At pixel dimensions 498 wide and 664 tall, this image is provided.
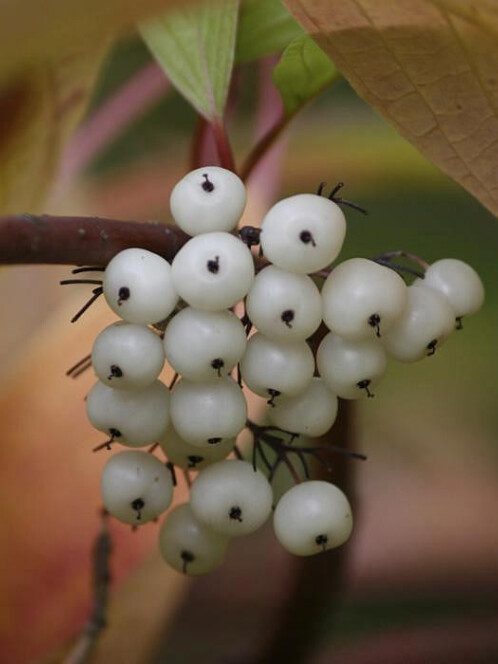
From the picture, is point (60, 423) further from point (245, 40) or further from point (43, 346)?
point (245, 40)

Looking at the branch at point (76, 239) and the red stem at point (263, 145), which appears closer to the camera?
the branch at point (76, 239)

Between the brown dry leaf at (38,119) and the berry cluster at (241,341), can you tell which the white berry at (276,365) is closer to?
the berry cluster at (241,341)

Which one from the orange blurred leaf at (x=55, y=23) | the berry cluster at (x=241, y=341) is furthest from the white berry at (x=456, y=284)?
the orange blurred leaf at (x=55, y=23)

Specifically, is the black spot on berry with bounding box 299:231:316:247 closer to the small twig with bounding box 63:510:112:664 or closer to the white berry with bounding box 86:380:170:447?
the white berry with bounding box 86:380:170:447

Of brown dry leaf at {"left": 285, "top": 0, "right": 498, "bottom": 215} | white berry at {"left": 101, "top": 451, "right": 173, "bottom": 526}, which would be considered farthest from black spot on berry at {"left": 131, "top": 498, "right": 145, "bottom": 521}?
brown dry leaf at {"left": 285, "top": 0, "right": 498, "bottom": 215}

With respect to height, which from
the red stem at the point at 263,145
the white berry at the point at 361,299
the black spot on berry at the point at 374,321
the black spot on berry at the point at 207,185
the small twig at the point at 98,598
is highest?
the black spot on berry at the point at 207,185

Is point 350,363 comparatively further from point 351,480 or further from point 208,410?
point 351,480
